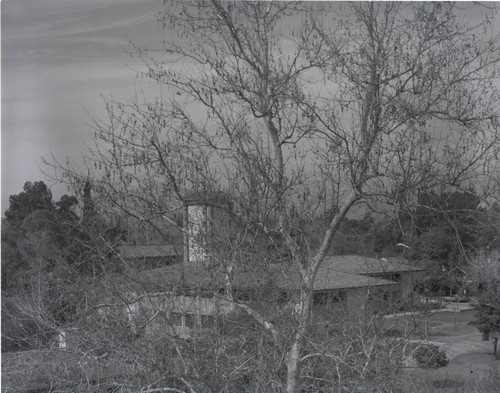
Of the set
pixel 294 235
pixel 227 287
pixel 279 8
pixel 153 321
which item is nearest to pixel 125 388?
pixel 153 321

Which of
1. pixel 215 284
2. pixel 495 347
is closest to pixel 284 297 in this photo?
pixel 215 284

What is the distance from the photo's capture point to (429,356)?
12.2ft

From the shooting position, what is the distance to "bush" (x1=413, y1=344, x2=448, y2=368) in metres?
3.54

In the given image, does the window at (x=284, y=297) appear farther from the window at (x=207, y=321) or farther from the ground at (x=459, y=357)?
the ground at (x=459, y=357)

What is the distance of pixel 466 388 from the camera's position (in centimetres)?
423

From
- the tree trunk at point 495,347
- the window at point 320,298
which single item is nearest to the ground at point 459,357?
the tree trunk at point 495,347

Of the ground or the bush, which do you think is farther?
the ground

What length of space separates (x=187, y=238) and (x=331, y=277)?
772 mm

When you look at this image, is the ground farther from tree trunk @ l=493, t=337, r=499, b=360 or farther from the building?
the building

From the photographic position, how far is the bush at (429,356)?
11.6ft

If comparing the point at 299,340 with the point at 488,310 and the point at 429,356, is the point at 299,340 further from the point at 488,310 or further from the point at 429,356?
the point at 488,310

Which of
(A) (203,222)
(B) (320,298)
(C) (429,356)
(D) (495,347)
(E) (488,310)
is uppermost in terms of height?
(A) (203,222)

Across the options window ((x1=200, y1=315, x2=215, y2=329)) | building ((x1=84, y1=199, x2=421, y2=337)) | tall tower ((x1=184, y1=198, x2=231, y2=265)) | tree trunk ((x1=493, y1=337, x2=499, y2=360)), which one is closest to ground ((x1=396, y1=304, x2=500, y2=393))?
tree trunk ((x1=493, y1=337, x2=499, y2=360))

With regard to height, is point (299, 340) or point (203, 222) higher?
point (203, 222)
